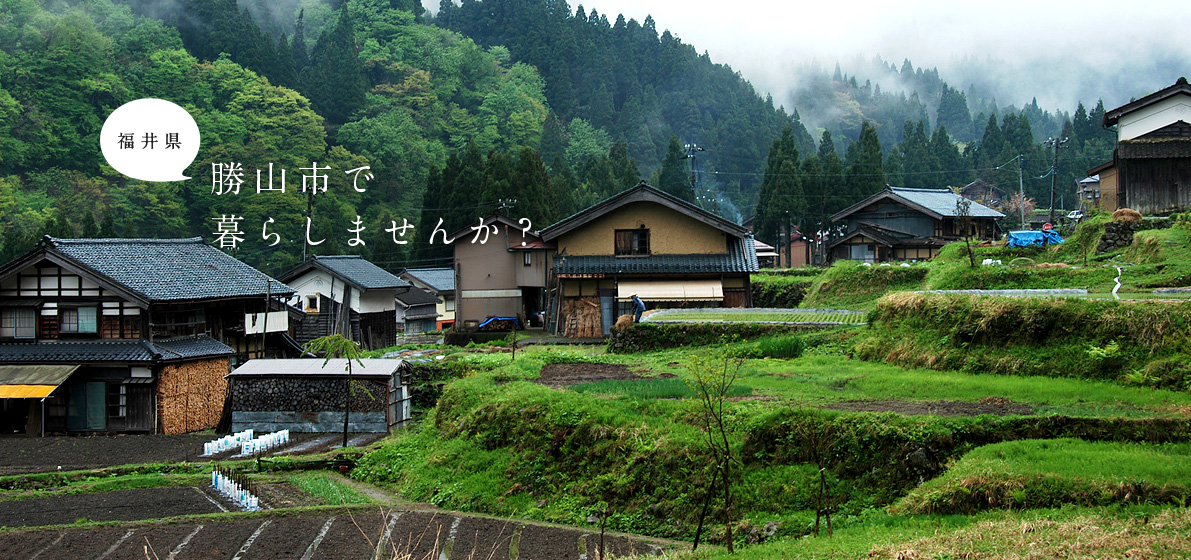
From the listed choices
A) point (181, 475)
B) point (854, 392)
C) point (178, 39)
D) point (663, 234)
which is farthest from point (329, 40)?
point (854, 392)

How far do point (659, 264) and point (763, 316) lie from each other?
304 inches

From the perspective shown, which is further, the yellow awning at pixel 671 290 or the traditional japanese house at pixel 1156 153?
the yellow awning at pixel 671 290

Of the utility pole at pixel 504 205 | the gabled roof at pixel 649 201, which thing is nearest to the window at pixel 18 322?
the gabled roof at pixel 649 201

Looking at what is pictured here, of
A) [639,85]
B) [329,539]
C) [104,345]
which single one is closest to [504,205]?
[104,345]

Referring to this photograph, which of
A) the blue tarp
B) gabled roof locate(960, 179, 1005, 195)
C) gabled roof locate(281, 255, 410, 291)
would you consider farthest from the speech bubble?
gabled roof locate(960, 179, 1005, 195)

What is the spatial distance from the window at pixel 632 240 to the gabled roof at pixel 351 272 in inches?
491

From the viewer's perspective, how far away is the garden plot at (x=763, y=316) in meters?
20.8

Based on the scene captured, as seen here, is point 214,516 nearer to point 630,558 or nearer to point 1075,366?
point 630,558

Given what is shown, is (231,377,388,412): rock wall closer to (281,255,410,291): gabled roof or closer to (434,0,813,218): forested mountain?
(281,255,410,291): gabled roof

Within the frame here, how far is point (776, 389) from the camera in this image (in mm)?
14016

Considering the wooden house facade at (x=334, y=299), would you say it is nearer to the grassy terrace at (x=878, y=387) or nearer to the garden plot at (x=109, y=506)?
the grassy terrace at (x=878, y=387)

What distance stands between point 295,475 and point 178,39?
8262 centimetres

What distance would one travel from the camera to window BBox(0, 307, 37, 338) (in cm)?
2458

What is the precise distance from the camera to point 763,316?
22656 mm
